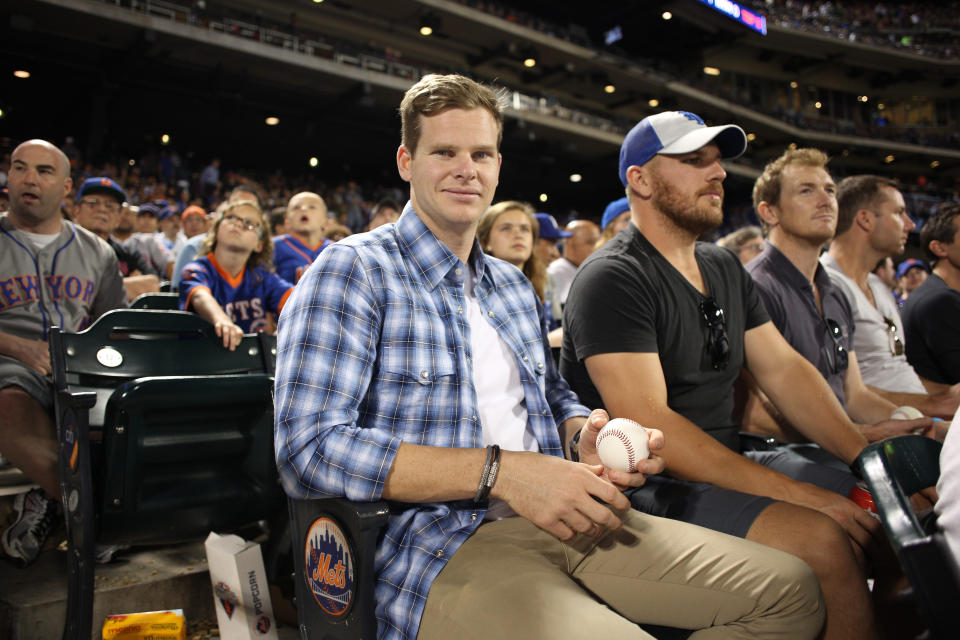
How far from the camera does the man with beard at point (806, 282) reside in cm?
278

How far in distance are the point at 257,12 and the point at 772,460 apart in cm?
2112

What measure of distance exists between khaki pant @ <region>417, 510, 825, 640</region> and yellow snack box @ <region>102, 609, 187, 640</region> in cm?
115

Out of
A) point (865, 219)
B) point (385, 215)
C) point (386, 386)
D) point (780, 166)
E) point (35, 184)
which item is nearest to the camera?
point (386, 386)

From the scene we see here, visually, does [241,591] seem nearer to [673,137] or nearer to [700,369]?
[700,369]

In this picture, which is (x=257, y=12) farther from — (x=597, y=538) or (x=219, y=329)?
(x=597, y=538)

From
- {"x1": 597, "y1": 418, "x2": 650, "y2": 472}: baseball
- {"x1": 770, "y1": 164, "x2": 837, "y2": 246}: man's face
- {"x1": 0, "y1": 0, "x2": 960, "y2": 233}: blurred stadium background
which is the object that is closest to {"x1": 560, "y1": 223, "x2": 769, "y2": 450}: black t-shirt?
{"x1": 597, "y1": 418, "x2": 650, "y2": 472}: baseball

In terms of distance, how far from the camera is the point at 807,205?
2.93 metres

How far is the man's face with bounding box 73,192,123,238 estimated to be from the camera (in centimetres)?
446

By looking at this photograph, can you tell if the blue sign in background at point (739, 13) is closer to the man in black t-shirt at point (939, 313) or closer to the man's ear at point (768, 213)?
the man in black t-shirt at point (939, 313)

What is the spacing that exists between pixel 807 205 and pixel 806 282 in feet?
1.15

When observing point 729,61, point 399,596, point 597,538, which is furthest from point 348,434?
point 729,61

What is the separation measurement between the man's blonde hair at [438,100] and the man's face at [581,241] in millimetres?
4414

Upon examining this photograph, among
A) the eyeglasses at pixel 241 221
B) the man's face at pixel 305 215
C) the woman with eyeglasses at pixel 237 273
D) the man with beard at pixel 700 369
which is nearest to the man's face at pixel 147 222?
the man's face at pixel 305 215

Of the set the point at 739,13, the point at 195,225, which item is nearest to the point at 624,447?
the point at 195,225
